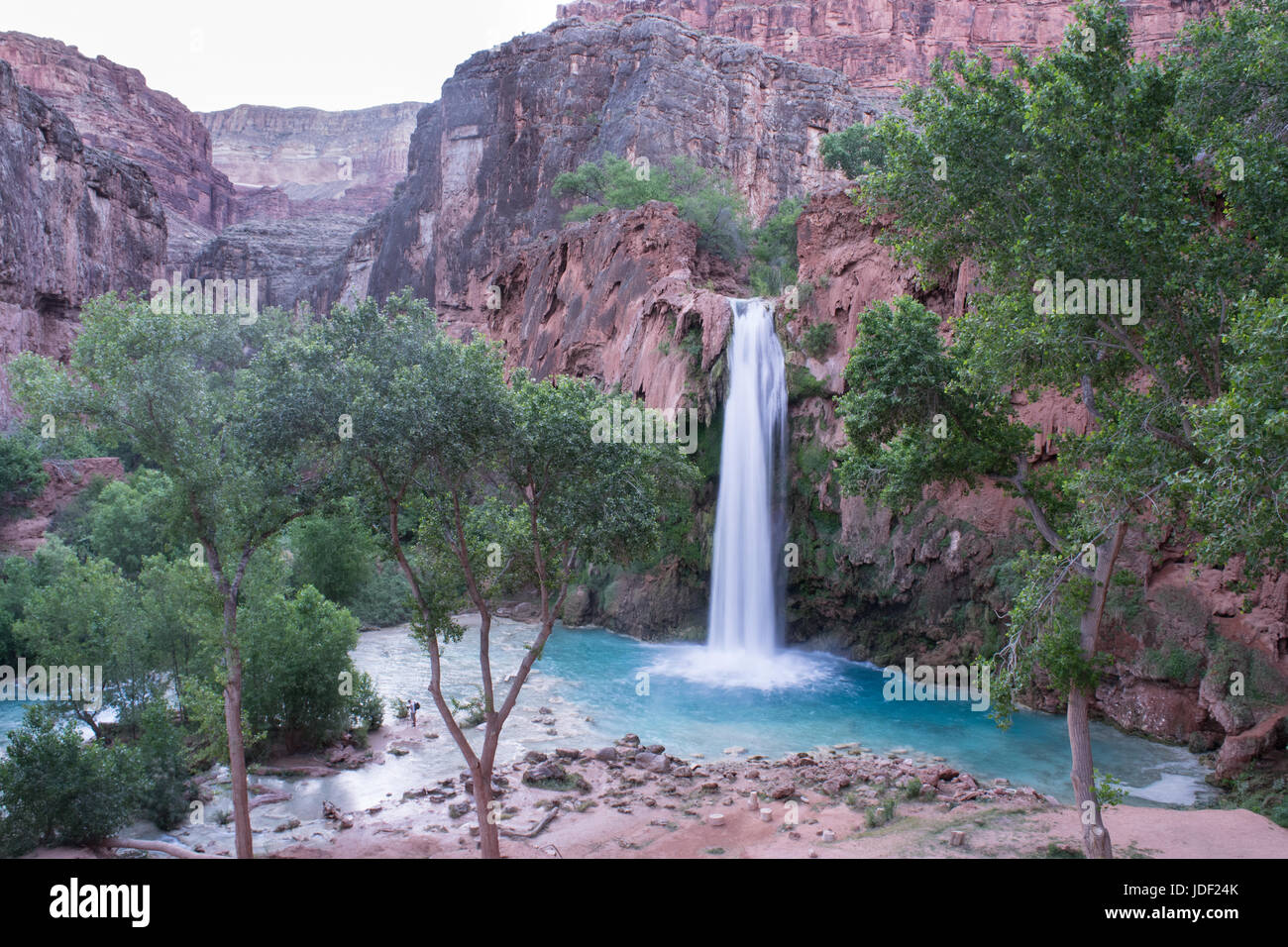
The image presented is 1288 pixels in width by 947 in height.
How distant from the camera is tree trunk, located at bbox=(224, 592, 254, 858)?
12.2 metres

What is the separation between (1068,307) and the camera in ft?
37.6

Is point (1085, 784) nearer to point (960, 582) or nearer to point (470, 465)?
point (470, 465)

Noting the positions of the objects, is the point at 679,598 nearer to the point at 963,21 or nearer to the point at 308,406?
the point at 308,406

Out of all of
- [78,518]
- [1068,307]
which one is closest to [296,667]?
[1068,307]

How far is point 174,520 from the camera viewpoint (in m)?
12.8

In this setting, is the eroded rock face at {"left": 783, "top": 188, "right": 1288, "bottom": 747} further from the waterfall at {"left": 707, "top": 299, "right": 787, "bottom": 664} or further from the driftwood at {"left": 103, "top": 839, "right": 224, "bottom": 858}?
the driftwood at {"left": 103, "top": 839, "right": 224, "bottom": 858}

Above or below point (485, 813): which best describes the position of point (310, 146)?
above

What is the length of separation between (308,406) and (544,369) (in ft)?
115

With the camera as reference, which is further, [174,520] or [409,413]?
[174,520]

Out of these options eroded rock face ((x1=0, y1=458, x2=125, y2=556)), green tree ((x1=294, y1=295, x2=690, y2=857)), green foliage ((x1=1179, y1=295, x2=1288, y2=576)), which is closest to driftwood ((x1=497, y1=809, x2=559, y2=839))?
green tree ((x1=294, y1=295, x2=690, y2=857))

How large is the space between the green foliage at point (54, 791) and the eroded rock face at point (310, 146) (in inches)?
5673

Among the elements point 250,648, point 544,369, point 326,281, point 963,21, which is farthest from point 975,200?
point 963,21

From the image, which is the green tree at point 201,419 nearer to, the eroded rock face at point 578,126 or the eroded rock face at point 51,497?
the eroded rock face at point 51,497

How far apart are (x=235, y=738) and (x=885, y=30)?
9913 cm
